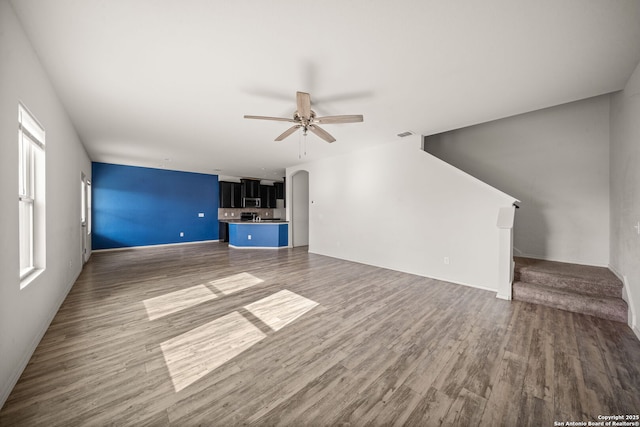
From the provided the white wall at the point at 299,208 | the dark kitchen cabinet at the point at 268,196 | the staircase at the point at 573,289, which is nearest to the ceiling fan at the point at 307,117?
the staircase at the point at 573,289

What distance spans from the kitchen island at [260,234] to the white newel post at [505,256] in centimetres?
574

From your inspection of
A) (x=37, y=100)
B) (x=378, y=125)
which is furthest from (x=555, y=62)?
(x=37, y=100)

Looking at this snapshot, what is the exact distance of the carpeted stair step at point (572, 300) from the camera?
2633 mm

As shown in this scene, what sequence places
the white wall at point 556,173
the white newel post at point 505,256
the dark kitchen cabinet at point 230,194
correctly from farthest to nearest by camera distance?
1. the dark kitchen cabinet at point 230,194
2. the white wall at point 556,173
3. the white newel post at point 505,256

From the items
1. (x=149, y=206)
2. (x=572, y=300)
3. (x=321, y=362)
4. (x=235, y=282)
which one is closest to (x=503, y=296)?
(x=572, y=300)

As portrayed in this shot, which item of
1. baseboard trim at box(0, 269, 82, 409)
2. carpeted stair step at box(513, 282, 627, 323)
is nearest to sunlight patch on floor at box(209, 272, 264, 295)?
baseboard trim at box(0, 269, 82, 409)

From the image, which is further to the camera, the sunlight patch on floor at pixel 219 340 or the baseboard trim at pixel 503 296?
the baseboard trim at pixel 503 296

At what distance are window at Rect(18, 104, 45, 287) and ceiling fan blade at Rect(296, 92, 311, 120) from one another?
2385 millimetres

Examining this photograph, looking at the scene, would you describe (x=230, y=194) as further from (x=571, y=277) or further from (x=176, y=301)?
(x=571, y=277)

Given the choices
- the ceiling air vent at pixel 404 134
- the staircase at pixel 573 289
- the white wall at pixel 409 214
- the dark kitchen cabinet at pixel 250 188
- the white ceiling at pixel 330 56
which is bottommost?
the staircase at pixel 573 289

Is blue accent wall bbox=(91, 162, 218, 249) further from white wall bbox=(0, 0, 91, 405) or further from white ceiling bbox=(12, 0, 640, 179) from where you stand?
white wall bbox=(0, 0, 91, 405)

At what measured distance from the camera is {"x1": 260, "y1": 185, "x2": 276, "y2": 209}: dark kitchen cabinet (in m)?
10.0

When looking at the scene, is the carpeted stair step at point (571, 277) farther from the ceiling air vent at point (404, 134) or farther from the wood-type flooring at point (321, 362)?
the ceiling air vent at point (404, 134)

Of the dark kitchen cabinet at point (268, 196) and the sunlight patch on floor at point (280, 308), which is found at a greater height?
the dark kitchen cabinet at point (268, 196)
